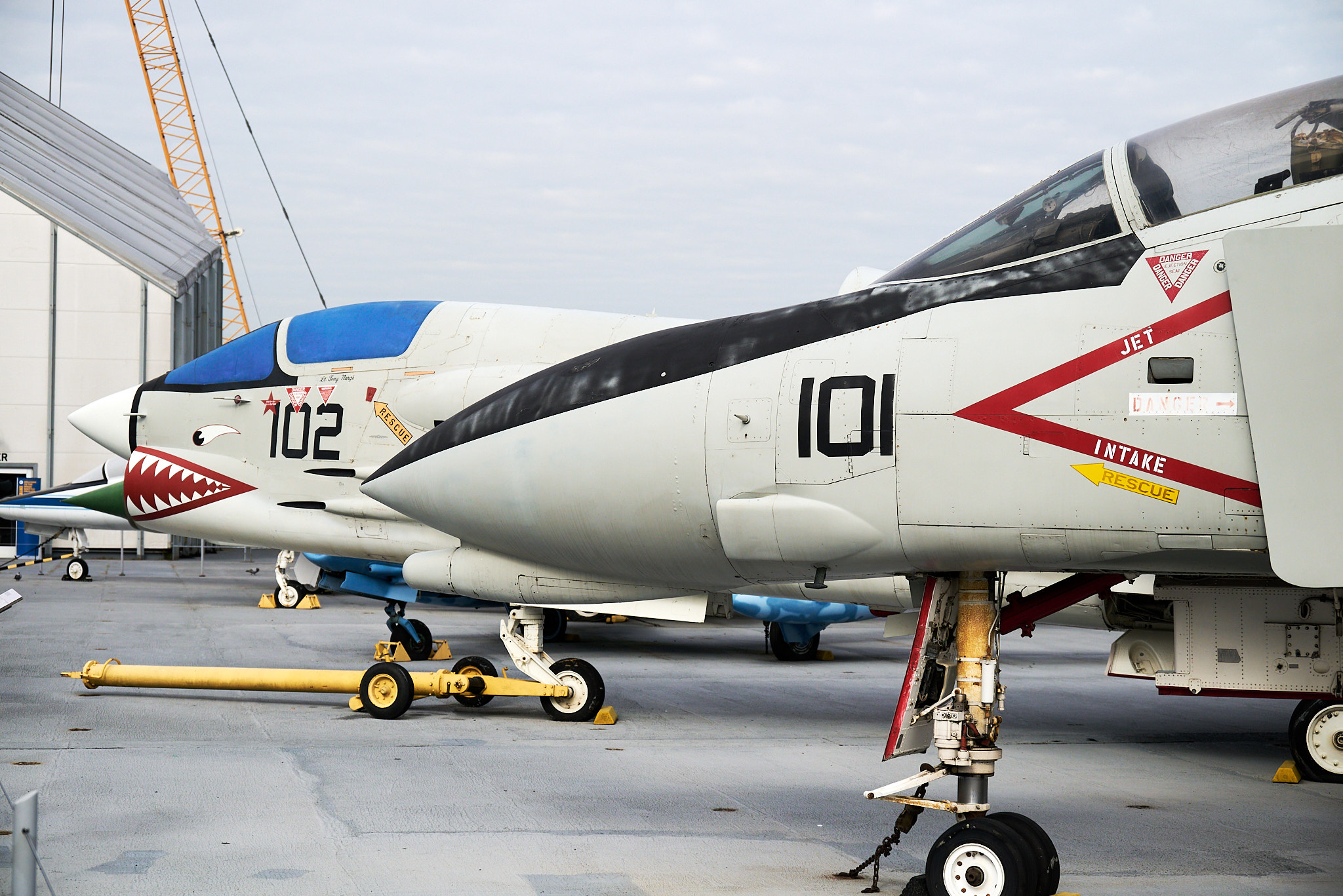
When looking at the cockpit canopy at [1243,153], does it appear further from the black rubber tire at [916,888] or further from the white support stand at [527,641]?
the white support stand at [527,641]

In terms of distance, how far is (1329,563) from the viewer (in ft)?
12.6

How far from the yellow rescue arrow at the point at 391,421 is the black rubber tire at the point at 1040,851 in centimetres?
676

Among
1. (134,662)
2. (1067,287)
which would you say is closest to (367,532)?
(134,662)

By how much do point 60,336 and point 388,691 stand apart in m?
27.2

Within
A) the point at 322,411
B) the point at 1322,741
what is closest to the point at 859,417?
the point at 1322,741

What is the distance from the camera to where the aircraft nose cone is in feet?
36.7

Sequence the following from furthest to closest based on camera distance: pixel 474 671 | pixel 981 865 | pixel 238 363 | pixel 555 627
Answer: pixel 555 627 → pixel 238 363 → pixel 474 671 → pixel 981 865

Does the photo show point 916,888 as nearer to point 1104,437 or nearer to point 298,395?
point 1104,437

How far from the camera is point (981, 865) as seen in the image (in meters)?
4.20

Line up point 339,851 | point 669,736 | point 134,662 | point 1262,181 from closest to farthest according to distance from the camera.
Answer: point 1262,181, point 339,851, point 669,736, point 134,662

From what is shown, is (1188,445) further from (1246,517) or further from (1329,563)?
(1329,563)

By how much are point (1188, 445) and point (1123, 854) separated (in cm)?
240

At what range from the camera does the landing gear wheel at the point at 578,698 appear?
8828 mm

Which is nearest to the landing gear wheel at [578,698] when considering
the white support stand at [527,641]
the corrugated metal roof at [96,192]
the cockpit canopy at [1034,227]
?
the white support stand at [527,641]
